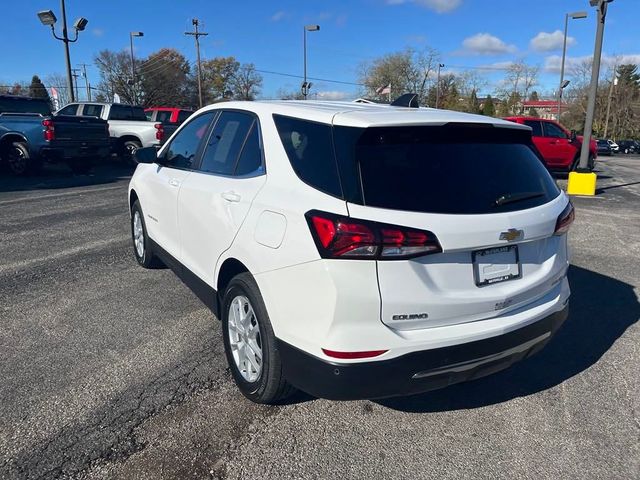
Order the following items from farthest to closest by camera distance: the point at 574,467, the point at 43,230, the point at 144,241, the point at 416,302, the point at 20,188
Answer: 1. the point at 20,188
2. the point at 43,230
3. the point at 144,241
4. the point at 574,467
5. the point at 416,302

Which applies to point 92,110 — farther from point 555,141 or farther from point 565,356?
point 565,356

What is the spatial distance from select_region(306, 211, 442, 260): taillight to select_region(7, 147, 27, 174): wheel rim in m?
13.2

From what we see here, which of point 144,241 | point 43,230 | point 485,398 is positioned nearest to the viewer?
point 485,398

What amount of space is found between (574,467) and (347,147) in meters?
1.95

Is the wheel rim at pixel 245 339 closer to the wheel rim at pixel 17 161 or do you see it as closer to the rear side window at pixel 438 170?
the rear side window at pixel 438 170

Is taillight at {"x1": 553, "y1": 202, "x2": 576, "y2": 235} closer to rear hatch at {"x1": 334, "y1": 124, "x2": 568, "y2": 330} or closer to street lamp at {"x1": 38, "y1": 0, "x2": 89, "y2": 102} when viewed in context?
rear hatch at {"x1": 334, "y1": 124, "x2": 568, "y2": 330}

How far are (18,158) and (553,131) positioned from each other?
15474mm

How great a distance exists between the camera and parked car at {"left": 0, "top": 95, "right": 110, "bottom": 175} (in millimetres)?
12555

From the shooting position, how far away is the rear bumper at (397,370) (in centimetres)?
234

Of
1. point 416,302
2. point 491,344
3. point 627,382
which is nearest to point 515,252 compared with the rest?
point 491,344

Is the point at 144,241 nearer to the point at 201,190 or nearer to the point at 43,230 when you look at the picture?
the point at 201,190

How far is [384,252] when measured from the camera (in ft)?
7.30

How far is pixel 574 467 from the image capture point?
2.51 metres

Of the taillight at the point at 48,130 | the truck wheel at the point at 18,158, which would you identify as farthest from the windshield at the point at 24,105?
the taillight at the point at 48,130
